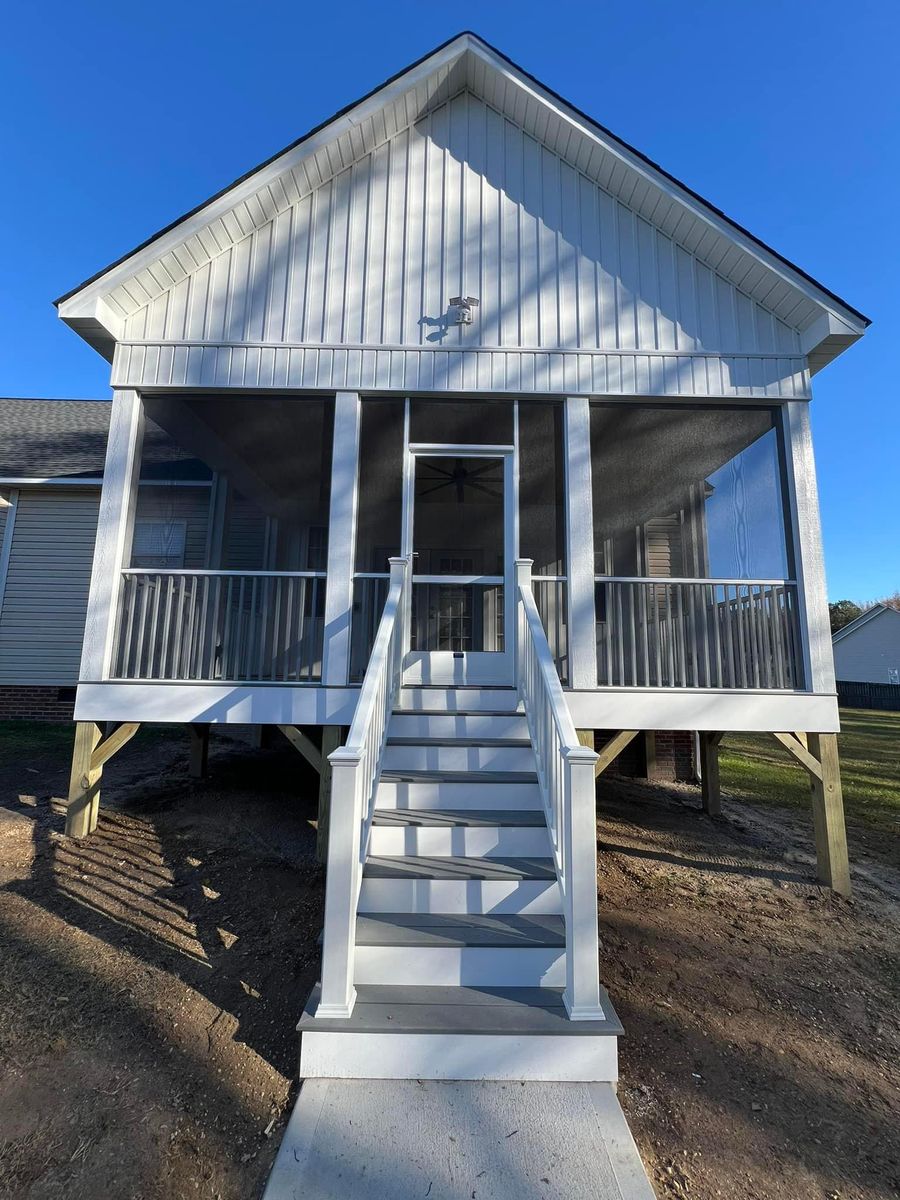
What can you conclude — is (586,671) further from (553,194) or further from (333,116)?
(333,116)

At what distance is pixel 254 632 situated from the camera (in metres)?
5.12

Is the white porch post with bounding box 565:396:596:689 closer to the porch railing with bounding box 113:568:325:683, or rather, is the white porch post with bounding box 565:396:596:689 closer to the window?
the porch railing with bounding box 113:568:325:683

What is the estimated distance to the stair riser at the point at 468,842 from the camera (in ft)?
11.3

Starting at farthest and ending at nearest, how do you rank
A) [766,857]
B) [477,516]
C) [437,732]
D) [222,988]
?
[477,516] < [766,857] < [437,732] < [222,988]

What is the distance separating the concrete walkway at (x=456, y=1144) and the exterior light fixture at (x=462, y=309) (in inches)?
213

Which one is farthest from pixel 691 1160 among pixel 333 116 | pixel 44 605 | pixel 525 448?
pixel 44 605

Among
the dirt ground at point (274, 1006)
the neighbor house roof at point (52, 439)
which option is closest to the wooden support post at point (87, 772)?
the dirt ground at point (274, 1006)

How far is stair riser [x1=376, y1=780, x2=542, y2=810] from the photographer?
12.3 feet

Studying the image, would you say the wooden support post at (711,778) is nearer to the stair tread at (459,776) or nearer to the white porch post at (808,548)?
the white porch post at (808,548)

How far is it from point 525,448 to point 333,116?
3.40 meters

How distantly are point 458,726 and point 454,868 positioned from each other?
1272 millimetres

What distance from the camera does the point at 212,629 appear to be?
511 centimetres

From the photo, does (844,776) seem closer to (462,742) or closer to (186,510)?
(462,742)

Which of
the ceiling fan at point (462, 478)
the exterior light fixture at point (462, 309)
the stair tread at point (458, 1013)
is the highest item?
the exterior light fixture at point (462, 309)
